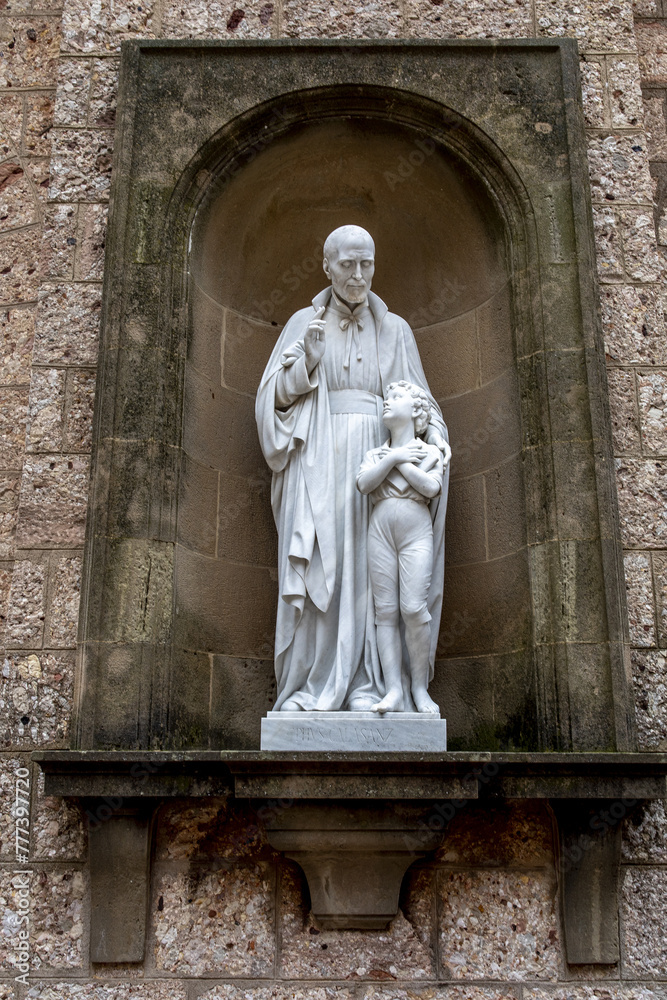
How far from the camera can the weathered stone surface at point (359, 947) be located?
4.57m

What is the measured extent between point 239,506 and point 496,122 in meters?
2.35

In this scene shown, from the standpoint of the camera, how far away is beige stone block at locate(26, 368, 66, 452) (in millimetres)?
5254

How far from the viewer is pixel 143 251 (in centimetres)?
539

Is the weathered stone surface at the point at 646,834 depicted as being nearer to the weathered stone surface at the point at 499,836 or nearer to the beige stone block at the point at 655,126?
the weathered stone surface at the point at 499,836

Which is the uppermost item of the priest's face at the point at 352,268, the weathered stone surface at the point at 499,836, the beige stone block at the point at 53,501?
the priest's face at the point at 352,268

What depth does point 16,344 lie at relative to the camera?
558cm

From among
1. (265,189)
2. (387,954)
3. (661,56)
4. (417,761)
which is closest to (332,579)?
(417,761)

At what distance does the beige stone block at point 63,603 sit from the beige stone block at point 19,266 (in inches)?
57.6

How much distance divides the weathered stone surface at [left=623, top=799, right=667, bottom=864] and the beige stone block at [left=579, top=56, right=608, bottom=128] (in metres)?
3.43

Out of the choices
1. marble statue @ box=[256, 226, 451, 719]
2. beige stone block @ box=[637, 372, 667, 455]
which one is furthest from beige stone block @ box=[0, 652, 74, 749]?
beige stone block @ box=[637, 372, 667, 455]

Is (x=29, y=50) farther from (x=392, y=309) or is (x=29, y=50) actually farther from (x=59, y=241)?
(x=392, y=309)

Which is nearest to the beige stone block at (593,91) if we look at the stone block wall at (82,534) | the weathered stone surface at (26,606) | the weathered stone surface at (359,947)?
the stone block wall at (82,534)

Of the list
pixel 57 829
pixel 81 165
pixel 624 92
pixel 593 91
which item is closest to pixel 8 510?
pixel 57 829

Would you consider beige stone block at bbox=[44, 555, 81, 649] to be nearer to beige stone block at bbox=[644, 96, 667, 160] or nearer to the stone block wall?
the stone block wall
